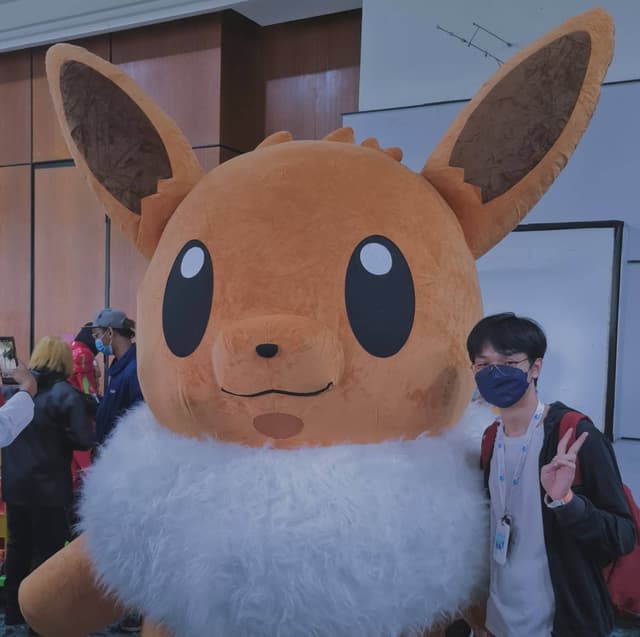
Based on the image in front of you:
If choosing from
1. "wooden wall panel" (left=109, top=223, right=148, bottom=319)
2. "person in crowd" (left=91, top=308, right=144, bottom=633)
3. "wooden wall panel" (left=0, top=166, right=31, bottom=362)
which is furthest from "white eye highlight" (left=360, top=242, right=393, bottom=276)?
"wooden wall panel" (left=0, top=166, right=31, bottom=362)

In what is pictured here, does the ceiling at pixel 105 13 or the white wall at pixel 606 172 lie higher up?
the ceiling at pixel 105 13

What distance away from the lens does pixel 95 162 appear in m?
1.55

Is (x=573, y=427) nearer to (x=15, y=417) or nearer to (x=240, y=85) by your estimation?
(x=15, y=417)

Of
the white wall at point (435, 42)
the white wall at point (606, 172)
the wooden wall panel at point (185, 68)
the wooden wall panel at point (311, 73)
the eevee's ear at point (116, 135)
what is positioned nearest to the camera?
the eevee's ear at point (116, 135)

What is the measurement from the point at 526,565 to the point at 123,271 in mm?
4321

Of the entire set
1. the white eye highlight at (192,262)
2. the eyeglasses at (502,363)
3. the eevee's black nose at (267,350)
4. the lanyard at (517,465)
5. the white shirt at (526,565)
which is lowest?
the white shirt at (526,565)

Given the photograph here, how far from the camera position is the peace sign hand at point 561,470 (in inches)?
42.7

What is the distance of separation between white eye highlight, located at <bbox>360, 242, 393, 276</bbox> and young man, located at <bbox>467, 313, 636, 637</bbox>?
202mm

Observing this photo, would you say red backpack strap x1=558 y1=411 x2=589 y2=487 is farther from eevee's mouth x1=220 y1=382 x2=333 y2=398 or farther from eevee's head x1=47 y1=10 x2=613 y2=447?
eevee's mouth x1=220 y1=382 x2=333 y2=398

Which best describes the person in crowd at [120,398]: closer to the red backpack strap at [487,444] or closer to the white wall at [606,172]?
the red backpack strap at [487,444]

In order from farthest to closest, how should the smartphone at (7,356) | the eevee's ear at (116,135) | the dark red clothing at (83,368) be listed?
the smartphone at (7,356) < the dark red clothing at (83,368) < the eevee's ear at (116,135)

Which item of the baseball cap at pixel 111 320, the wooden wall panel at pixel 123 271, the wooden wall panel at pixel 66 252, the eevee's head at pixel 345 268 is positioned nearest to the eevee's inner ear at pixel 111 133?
the eevee's head at pixel 345 268

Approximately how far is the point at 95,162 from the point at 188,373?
615 millimetres

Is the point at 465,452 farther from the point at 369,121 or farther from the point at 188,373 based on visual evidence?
the point at 369,121
